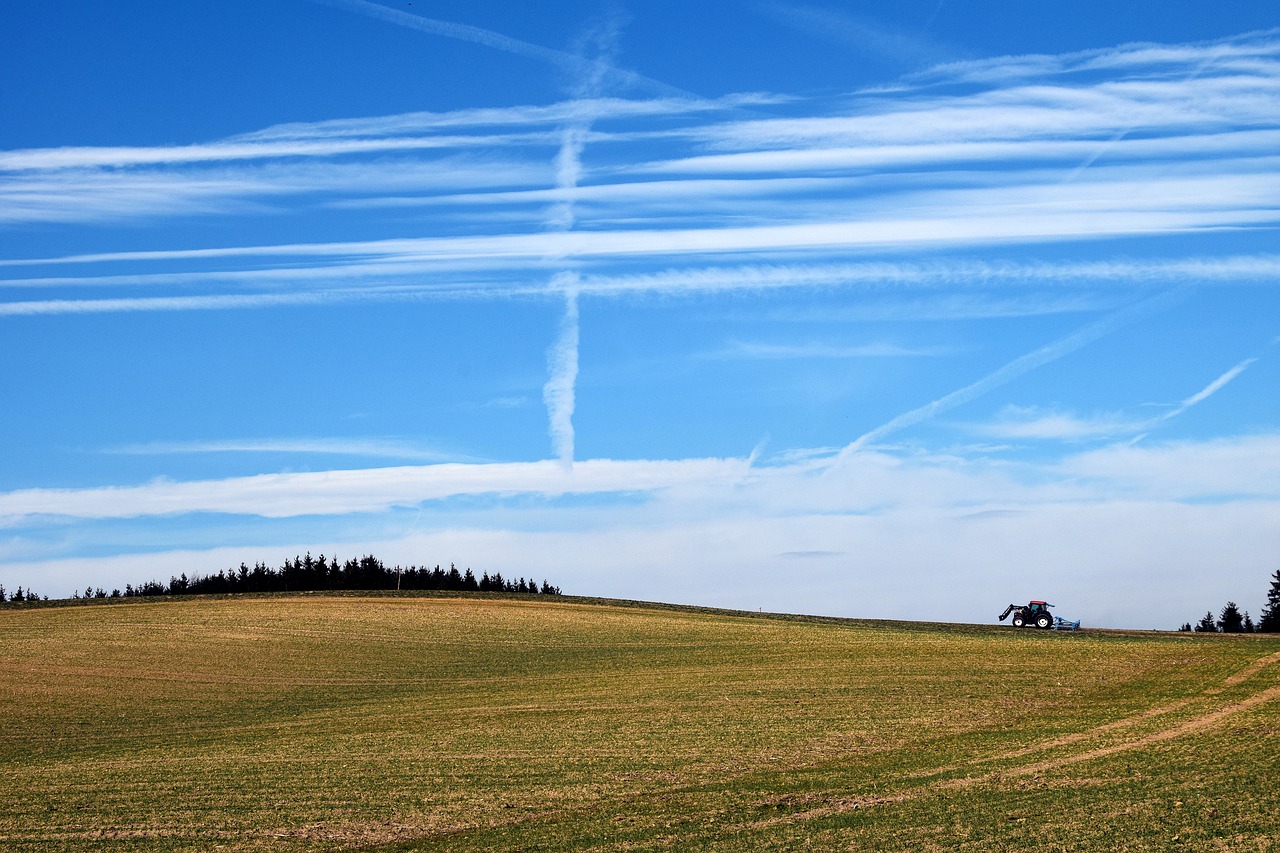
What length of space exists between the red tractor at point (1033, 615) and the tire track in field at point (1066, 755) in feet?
70.3

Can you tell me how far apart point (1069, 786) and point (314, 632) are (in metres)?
42.0

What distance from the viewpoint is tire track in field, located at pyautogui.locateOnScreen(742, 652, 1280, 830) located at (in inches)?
934

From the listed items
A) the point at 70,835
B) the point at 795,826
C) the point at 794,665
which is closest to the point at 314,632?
the point at 794,665

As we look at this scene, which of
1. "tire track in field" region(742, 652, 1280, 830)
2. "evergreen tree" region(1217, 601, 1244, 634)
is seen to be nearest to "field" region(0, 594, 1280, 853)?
"tire track in field" region(742, 652, 1280, 830)

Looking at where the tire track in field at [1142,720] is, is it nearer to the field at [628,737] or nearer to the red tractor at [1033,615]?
the field at [628,737]

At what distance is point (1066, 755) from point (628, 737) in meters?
11.4

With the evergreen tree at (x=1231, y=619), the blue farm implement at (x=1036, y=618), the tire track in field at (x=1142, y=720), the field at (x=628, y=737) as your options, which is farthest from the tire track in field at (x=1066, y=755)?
the evergreen tree at (x=1231, y=619)

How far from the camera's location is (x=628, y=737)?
32.7 meters

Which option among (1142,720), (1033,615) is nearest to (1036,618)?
(1033,615)

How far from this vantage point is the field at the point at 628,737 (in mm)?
22500

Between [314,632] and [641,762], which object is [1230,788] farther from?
[314,632]

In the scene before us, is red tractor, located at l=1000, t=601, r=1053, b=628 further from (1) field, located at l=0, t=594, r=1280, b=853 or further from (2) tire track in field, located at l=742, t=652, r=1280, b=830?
(2) tire track in field, located at l=742, t=652, r=1280, b=830

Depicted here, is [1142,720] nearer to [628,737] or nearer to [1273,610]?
[628,737]

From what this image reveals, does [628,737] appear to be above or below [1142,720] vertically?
below
